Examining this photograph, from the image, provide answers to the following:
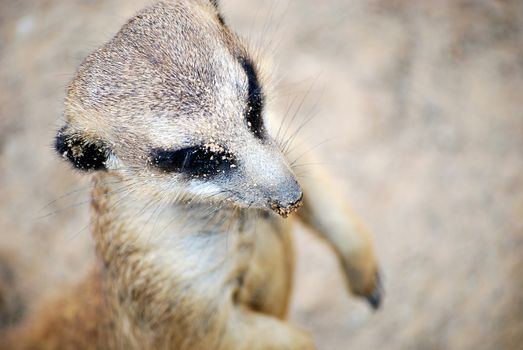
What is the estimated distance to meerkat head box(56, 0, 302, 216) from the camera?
1870mm

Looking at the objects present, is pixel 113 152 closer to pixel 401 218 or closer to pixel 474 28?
pixel 401 218

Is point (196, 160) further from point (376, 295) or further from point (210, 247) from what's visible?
point (376, 295)

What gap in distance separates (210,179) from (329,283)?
2.10 m

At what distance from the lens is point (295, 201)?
1873 millimetres

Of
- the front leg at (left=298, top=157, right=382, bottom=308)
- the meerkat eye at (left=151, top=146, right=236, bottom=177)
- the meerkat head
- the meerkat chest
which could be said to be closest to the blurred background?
the front leg at (left=298, top=157, right=382, bottom=308)

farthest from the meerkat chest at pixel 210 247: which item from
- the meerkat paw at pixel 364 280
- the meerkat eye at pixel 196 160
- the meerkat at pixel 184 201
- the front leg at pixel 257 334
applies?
the meerkat paw at pixel 364 280

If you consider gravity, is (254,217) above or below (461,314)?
above

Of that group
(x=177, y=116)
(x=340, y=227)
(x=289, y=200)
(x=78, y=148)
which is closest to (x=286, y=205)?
(x=289, y=200)

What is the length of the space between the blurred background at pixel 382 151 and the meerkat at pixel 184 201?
69 centimetres

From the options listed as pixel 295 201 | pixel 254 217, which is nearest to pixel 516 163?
pixel 254 217

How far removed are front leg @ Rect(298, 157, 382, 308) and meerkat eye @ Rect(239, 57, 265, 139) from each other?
0.79 meters

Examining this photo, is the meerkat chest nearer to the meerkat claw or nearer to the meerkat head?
the meerkat head

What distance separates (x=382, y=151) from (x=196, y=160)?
2.34 meters

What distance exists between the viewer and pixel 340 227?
2.91 m
